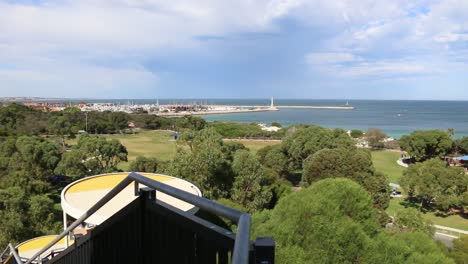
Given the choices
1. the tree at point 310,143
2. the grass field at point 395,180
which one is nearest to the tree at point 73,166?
the tree at point 310,143

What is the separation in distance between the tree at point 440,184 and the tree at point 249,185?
8.52 metres

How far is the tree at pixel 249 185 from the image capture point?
46.8ft

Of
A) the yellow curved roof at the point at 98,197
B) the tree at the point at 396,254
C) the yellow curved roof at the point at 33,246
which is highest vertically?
the yellow curved roof at the point at 98,197

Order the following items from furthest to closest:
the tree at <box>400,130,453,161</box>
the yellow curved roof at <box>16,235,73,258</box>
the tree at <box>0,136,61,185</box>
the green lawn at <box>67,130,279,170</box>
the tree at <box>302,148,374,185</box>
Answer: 1. the green lawn at <box>67,130,279,170</box>
2. the tree at <box>400,130,453,161</box>
3. the tree at <box>0,136,61,185</box>
4. the tree at <box>302,148,374,185</box>
5. the yellow curved roof at <box>16,235,73,258</box>

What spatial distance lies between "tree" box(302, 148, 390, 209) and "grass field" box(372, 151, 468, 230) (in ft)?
6.77

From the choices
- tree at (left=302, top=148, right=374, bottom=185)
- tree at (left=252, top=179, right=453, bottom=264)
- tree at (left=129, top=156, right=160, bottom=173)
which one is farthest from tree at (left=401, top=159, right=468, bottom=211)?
tree at (left=129, top=156, right=160, bottom=173)

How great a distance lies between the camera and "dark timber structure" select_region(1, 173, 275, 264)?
1.22 meters

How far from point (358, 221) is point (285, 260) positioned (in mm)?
2262

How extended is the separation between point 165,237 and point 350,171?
54.9ft

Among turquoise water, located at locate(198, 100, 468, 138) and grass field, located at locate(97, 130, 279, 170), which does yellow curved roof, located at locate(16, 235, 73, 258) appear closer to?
grass field, located at locate(97, 130, 279, 170)

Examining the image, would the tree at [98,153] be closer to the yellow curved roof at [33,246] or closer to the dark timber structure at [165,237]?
the yellow curved roof at [33,246]

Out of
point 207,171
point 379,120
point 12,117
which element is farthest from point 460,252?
point 379,120

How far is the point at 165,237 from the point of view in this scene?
200 cm

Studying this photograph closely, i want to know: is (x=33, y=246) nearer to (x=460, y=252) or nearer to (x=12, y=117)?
(x=460, y=252)
